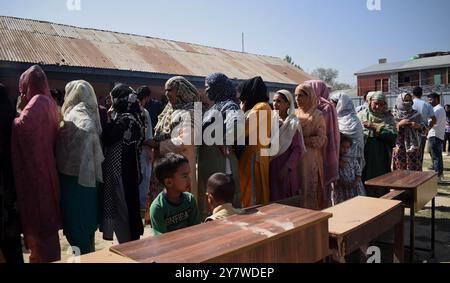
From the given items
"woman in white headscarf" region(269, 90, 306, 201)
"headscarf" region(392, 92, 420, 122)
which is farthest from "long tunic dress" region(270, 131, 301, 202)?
"headscarf" region(392, 92, 420, 122)

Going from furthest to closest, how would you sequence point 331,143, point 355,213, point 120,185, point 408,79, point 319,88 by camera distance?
point 408,79
point 319,88
point 331,143
point 120,185
point 355,213

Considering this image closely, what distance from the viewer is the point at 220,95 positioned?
3.45m

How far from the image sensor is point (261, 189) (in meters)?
3.51

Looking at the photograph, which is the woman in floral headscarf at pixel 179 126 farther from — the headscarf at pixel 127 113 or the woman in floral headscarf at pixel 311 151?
the woman in floral headscarf at pixel 311 151

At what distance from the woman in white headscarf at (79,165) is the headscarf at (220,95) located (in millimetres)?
966

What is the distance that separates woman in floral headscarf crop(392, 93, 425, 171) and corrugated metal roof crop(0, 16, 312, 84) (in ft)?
23.1

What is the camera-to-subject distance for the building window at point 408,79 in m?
29.4

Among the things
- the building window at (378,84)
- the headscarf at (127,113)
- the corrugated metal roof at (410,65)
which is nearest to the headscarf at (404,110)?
the headscarf at (127,113)

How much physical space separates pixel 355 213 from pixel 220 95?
163cm

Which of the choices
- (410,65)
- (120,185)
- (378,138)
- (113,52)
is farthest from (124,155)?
(410,65)

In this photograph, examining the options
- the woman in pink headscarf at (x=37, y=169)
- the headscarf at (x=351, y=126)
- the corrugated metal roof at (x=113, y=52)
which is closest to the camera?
the woman in pink headscarf at (x=37, y=169)

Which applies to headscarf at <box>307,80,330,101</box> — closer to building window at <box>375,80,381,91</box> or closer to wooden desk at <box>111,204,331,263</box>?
wooden desk at <box>111,204,331,263</box>

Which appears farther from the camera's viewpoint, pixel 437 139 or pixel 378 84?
pixel 378 84

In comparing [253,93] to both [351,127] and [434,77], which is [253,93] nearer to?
[351,127]
